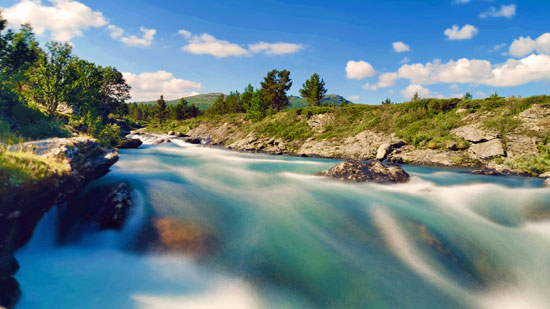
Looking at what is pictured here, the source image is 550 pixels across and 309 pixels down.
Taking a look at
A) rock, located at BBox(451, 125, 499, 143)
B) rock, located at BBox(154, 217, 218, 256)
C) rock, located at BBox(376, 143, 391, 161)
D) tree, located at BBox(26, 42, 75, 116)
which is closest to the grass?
rock, located at BBox(154, 217, 218, 256)

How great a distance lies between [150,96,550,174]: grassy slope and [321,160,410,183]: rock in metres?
11.4

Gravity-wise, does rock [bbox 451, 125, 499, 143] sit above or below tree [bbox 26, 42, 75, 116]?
below

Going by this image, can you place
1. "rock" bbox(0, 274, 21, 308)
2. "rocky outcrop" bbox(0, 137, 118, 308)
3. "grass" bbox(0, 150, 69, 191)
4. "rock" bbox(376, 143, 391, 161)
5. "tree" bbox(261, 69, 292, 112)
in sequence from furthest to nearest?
1. "tree" bbox(261, 69, 292, 112)
2. "rock" bbox(376, 143, 391, 161)
3. "grass" bbox(0, 150, 69, 191)
4. "rocky outcrop" bbox(0, 137, 118, 308)
5. "rock" bbox(0, 274, 21, 308)

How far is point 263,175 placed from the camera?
1711 centimetres

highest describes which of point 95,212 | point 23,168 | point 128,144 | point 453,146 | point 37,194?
point 453,146

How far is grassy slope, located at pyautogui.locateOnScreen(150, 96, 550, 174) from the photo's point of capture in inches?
883

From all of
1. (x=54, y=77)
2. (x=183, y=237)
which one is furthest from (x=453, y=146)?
(x=54, y=77)

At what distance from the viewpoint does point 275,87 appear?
70000 millimetres

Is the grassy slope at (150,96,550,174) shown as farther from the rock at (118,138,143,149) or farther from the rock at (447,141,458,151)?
the rock at (118,138,143,149)

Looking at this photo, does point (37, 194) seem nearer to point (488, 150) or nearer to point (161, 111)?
point (488, 150)

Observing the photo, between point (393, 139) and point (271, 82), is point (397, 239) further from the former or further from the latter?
point (271, 82)

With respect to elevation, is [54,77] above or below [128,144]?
above

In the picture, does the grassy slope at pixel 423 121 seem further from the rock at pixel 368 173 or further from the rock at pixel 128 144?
the rock at pixel 128 144

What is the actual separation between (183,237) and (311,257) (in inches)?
167
